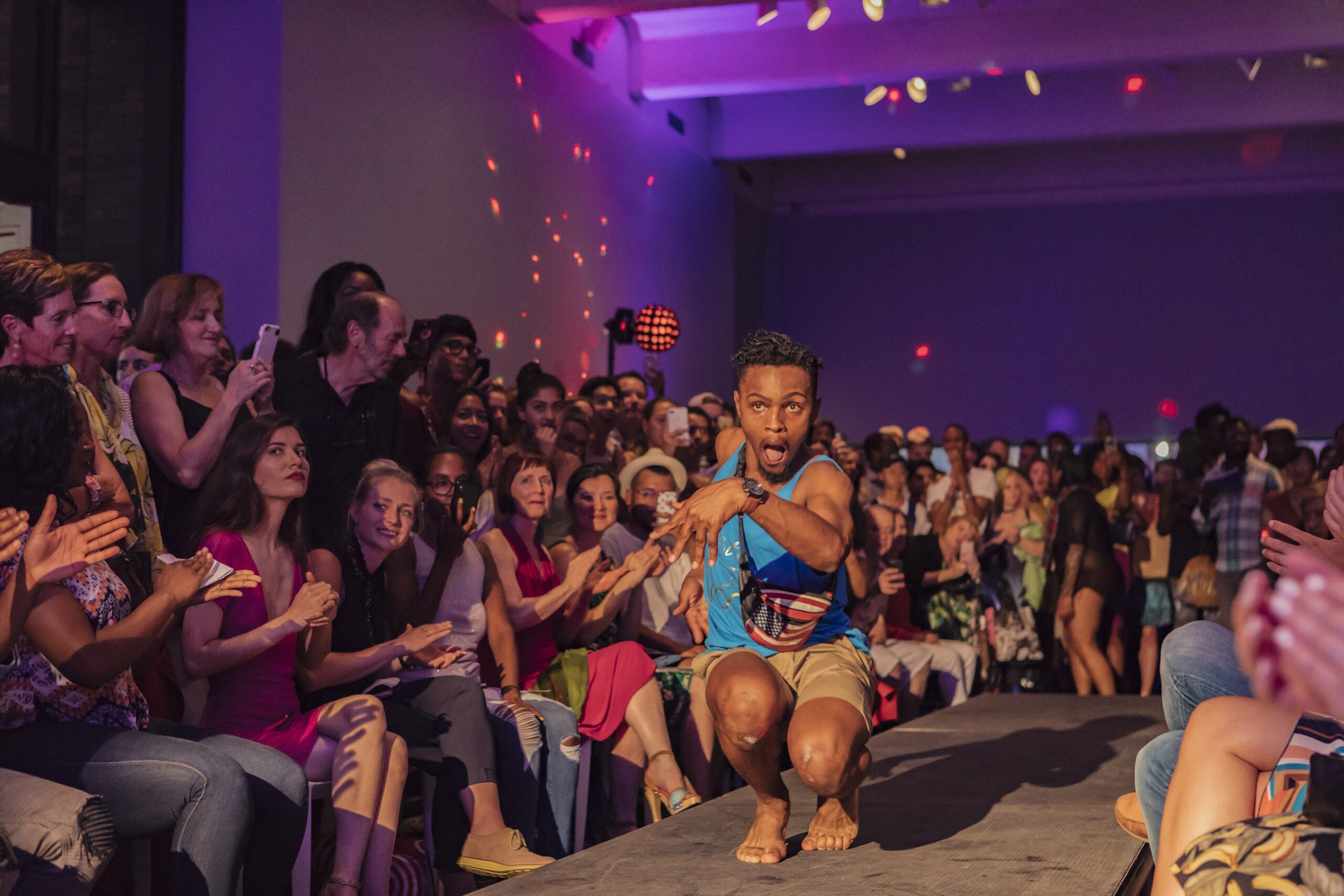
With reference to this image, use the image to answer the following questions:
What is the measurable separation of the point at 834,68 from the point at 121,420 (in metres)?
6.70

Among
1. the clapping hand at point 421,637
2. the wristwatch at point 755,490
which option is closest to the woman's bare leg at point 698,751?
the clapping hand at point 421,637

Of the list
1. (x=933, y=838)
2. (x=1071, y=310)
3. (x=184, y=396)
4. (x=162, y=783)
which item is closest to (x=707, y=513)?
(x=933, y=838)

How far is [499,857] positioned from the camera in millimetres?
3178

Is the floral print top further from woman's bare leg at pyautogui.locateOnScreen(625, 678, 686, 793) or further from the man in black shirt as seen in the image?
woman's bare leg at pyautogui.locateOnScreen(625, 678, 686, 793)

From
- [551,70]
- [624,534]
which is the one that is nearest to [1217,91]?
[551,70]

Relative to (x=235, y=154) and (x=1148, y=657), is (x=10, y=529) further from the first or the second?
(x=1148, y=657)

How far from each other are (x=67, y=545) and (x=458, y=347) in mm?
2582

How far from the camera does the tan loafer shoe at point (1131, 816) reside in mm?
2213

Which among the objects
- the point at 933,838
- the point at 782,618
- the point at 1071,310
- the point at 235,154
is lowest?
the point at 933,838

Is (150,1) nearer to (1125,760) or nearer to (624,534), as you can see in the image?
(624,534)

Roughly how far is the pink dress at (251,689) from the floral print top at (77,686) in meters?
0.32

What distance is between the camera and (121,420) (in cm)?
316

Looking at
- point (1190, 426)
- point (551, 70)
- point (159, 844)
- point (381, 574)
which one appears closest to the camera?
point (159, 844)

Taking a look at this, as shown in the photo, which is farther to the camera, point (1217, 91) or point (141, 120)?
point (1217, 91)
